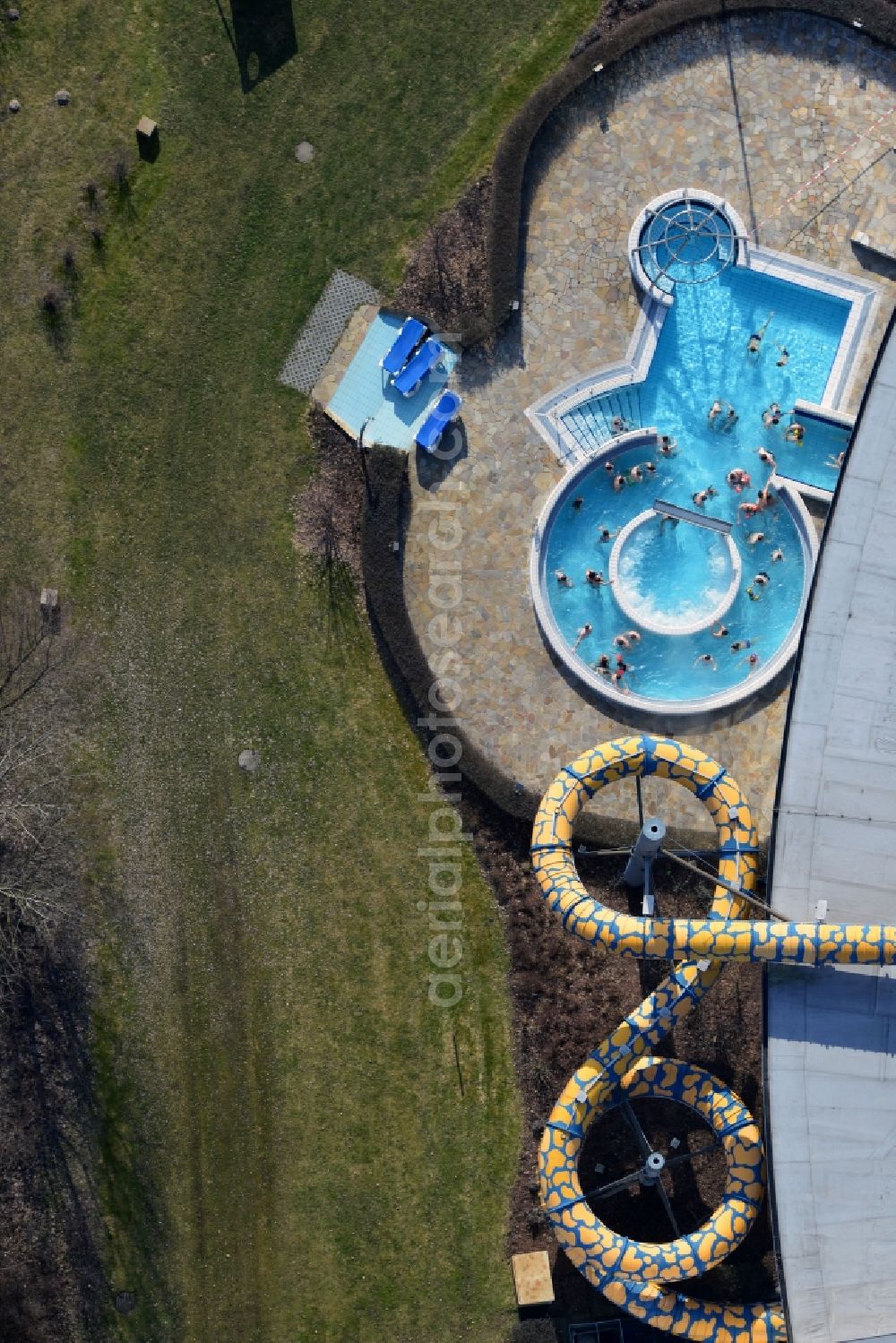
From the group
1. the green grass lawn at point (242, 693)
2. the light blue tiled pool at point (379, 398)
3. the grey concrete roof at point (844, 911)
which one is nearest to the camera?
the grey concrete roof at point (844, 911)

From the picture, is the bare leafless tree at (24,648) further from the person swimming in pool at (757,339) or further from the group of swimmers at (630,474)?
the person swimming in pool at (757,339)

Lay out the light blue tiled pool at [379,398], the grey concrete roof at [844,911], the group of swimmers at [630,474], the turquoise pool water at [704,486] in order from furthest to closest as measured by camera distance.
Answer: the light blue tiled pool at [379,398]
the group of swimmers at [630,474]
the turquoise pool water at [704,486]
the grey concrete roof at [844,911]

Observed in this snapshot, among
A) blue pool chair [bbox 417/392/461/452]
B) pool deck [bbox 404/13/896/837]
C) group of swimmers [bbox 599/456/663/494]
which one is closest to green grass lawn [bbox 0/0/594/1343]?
pool deck [bbox 404/13/896/837]

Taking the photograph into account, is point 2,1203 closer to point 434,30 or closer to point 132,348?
point 132,348

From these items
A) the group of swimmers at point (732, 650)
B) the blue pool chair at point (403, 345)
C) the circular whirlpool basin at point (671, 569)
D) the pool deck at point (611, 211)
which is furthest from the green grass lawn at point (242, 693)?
the group of swimmers at point (732, 650)

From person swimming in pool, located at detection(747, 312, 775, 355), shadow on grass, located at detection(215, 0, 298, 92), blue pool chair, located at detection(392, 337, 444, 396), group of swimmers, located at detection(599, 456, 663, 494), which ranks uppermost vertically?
shadow on grass, located at detection(215, 0, 298, 92)

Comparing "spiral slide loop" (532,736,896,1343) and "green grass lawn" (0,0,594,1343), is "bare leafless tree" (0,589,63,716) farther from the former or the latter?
"spiral slide loop" (532,736,896,1343)

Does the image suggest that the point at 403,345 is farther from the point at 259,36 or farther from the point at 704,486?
the point at 259,36
